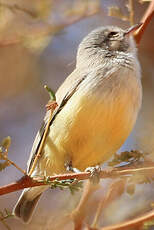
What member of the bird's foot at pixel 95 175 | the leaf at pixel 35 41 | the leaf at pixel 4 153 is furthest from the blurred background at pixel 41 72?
the leaf at pixel 4 153

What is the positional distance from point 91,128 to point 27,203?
1136mm

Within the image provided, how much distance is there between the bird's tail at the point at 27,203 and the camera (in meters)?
4.16

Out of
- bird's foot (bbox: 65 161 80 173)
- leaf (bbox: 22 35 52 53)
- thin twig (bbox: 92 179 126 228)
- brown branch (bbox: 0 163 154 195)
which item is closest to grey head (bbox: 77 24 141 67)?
leaf (bbox: 22 35 52 53)

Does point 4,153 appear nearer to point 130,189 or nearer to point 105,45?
point 130,189

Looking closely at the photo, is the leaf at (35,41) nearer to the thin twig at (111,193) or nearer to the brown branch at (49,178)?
the thin twig at (111,193)

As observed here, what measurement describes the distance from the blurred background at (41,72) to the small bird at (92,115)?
439mm

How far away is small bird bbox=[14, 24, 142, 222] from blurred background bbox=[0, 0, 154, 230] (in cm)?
44

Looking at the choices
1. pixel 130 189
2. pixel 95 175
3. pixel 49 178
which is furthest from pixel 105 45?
pixel 49 178

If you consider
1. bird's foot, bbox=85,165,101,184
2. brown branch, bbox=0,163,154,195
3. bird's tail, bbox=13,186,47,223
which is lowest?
bird's tail, bbox=13,186,47,223

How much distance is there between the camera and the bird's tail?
4.16 meters

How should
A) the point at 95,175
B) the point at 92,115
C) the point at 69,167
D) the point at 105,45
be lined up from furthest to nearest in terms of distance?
the point at 105,45, the point at 69,167, the point at 92,115, the point at 95,175

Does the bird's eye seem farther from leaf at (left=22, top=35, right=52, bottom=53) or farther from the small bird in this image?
leaf at (left=22, top=35, right=52, bottom=53)

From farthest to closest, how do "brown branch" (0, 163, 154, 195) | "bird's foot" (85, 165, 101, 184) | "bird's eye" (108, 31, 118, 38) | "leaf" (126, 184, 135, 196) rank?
1. "bird's eye" (108, 31, 118, 38)
2. "bird's foot" (85, 165, 101, 184)
3. "leaf" (126, 184, 135, 196)
4. "brown branch" (0, 163, 154, 195)

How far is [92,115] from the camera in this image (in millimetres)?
3584
